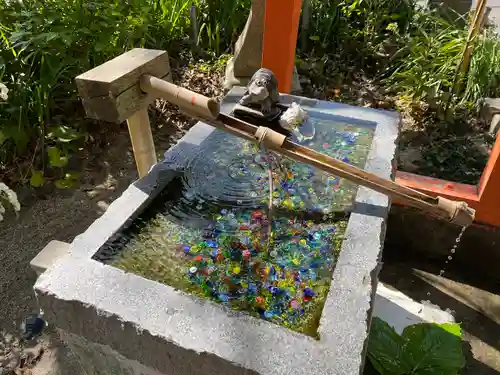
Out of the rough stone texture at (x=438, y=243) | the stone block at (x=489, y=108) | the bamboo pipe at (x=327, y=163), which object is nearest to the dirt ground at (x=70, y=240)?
the rough stone texture at (x=438, y=243)

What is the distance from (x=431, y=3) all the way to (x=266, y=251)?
14.2 ft

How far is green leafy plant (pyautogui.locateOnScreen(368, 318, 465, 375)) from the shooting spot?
2.00m

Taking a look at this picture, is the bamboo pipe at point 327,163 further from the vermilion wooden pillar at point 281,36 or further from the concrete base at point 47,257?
the vermilion wooden pillar at point 281,36

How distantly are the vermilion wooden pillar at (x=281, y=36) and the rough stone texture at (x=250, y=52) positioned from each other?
2.66ft

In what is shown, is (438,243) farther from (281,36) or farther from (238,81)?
(238,81)

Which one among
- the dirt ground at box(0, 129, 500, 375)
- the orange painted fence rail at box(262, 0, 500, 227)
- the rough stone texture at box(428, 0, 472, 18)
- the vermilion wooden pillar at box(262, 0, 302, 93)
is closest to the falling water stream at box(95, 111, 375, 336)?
the orange painted fence rail at box(262, 0, 500, 227)

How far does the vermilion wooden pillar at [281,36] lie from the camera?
9.69 ft

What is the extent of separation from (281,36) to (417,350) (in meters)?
2.20

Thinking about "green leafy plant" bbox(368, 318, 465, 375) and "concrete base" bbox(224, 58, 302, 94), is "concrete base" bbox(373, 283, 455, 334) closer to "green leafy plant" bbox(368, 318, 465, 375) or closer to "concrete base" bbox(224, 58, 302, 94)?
"green leafy plant" bbox(368, 318, 465, 375)

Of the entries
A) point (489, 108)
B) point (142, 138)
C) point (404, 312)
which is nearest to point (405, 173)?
point (404, 312)

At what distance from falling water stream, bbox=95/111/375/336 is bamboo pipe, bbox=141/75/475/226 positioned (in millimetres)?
203

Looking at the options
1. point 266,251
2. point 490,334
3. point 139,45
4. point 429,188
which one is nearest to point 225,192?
point 266,251

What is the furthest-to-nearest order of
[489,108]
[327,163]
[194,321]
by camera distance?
[489,108] → [327,163] → [194,321]

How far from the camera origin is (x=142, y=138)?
2236mm
